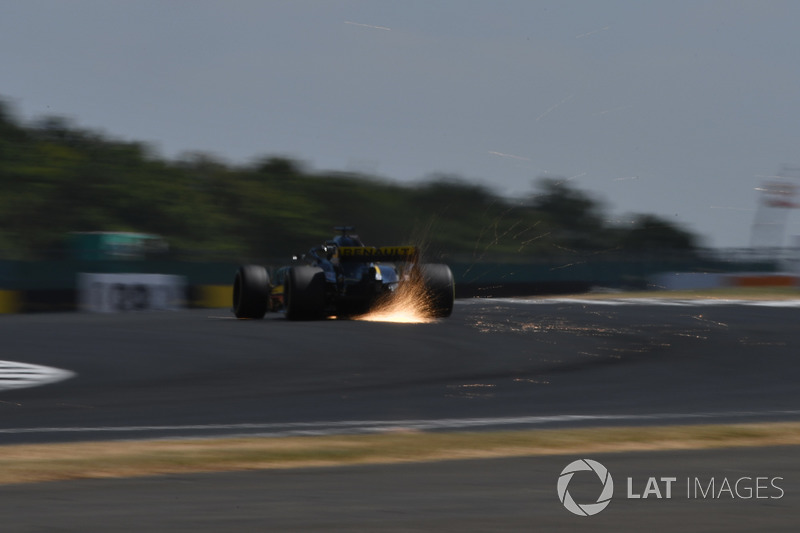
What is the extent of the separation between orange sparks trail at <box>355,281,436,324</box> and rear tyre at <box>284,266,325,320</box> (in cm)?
92

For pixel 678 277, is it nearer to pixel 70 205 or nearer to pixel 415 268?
pixel 415 268

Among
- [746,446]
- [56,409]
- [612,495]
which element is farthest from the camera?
[56,409]

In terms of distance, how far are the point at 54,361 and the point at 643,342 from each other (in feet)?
24.0

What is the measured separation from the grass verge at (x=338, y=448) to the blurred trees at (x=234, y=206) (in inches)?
1648

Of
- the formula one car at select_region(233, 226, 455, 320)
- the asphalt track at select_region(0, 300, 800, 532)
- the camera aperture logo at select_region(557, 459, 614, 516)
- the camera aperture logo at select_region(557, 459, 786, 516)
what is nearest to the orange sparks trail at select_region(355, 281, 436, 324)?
the formula one car at select_region(233, 226, 455, 320)

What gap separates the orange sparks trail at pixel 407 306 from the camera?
19.1 meters

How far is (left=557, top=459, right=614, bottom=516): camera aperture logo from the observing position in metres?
5.37

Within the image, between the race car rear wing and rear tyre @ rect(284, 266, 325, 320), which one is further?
rear tyre @ rect(284, 266, 325, 320)

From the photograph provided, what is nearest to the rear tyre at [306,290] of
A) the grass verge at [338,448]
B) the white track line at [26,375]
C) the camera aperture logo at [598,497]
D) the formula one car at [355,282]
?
the formula one car at [355,282]

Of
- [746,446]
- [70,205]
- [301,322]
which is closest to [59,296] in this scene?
[301,322]

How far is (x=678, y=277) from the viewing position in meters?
36.9

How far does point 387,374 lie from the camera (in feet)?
40.5

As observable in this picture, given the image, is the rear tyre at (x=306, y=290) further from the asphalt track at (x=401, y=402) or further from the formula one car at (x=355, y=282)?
the asphalt track at (x=401, y=402)

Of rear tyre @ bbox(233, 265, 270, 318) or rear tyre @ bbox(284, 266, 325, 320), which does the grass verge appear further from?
rear tyre @ bbox(233, 265, 270, 318)
